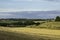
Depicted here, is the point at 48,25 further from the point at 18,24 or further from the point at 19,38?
the point at 19,38

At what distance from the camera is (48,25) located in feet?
126

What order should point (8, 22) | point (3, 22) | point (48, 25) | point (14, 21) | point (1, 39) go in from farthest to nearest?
point (14, 21)
point (8, 22)
point (3, 22)
point (48, 25)
point (1, 39)

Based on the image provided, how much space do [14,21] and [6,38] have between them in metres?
32.8

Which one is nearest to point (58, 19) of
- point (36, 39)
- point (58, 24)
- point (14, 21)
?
point (58, 24)

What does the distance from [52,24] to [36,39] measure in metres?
23.1

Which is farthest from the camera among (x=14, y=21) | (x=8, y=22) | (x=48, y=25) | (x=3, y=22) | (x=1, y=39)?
(x=14, y=21)

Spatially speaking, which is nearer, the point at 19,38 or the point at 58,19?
the point at 19,38

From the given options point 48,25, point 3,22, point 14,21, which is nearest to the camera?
point 48,25

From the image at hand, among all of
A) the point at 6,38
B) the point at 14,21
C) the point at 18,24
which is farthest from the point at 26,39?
the point at 14,21

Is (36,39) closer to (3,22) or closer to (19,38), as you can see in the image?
(19,38)

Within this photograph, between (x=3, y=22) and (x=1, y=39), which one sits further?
(x=3, y=22)

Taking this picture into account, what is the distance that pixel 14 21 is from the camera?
159 ft

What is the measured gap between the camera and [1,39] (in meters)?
15.4

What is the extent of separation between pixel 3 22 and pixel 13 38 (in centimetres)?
2550
